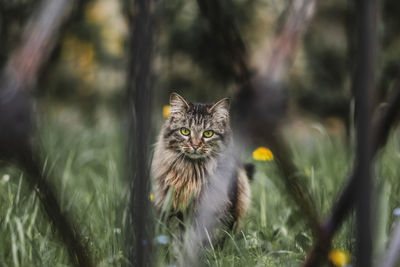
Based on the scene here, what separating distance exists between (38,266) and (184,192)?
1.74ft

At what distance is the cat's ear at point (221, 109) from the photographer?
1.60 m

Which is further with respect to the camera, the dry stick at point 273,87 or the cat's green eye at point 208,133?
the cat's green eye at point 208,133

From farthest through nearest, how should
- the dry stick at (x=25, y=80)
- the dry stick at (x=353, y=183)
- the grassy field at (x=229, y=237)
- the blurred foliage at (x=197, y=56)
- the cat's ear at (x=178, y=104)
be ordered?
1. the blurred foliage at (x=197, y=56)
2. the cat's ear at (x=178, y=104)
3. the grassy field at (x=229, y=237)
4. the dry stick at (x=353, y=183)
5. the dry stick at (x=25, y=80)

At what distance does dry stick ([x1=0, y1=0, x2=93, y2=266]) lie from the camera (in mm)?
805

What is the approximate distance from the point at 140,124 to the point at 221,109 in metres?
0.81

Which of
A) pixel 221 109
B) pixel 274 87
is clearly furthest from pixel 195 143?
pixel 274 87

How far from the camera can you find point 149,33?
2.77 ft

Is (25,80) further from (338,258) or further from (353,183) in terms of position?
(338,258)

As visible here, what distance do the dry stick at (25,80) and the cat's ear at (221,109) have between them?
2.58 feet

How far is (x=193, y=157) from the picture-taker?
68.3 inches


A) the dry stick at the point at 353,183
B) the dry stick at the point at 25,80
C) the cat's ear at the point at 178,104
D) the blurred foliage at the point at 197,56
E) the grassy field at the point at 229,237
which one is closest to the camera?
the dry stick at the point at 25,80

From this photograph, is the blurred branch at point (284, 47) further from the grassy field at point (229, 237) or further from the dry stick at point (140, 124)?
the grassy field at point (229, 237)

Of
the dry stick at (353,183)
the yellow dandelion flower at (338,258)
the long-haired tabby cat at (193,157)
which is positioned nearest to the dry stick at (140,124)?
the dry stick at (353,183)

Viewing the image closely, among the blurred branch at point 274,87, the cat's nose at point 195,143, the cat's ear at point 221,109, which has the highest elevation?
the blurred branch at point 274,87
